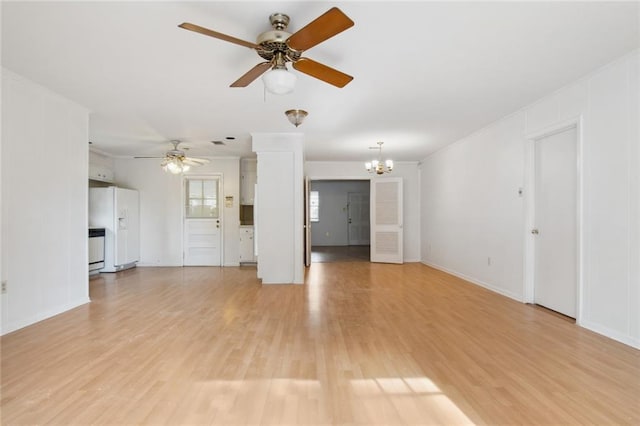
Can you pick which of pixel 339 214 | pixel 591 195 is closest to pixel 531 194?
pixel 591 195

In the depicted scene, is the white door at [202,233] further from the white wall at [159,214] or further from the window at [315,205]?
the window at [315,205]

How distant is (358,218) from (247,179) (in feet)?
17.8

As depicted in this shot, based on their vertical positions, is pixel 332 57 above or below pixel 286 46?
above

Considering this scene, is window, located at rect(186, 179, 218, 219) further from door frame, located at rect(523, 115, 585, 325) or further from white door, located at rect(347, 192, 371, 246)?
door frame, located at rect(523, 115, 585, 325)

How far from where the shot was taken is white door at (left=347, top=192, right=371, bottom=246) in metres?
12.1

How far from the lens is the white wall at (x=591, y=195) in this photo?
279cm

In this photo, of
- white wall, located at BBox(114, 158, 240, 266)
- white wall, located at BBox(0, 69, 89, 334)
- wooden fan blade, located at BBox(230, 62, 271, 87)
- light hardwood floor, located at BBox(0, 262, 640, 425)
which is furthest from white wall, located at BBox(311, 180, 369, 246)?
wooden fan blade, located at BBox(230, 62, 271, 87)

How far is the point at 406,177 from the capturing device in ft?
26.6

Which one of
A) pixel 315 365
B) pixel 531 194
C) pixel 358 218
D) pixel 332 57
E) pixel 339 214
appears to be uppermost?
pixel 332 57

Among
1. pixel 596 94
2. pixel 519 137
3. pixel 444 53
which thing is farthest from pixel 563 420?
pixel 519 137

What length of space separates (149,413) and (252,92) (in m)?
3.07

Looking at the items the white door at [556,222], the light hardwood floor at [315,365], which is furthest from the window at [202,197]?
the white door at [556,222]

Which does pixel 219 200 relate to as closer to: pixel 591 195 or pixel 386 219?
pixel 386 219

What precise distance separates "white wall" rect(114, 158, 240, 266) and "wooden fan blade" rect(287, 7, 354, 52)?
5.74 meters
